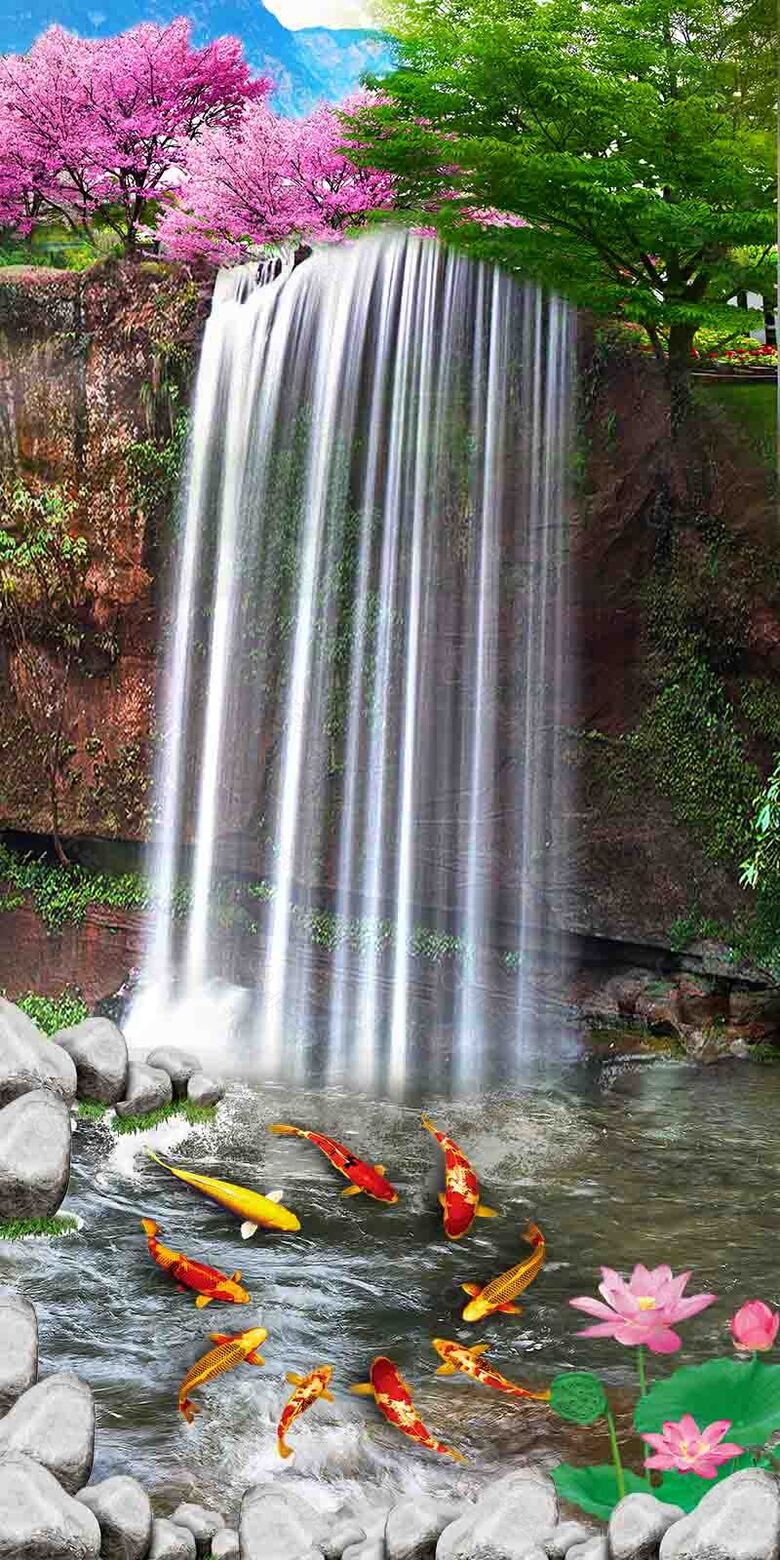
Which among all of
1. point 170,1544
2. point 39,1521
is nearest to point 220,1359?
point 170,1544

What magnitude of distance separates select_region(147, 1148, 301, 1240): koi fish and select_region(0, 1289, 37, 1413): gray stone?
163 centimetres

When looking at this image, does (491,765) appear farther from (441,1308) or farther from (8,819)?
(441,1308)

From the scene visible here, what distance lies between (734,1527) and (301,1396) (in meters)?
1.72

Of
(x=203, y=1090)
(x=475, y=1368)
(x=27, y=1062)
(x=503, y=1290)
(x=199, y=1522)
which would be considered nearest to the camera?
(x=199, y=1522)

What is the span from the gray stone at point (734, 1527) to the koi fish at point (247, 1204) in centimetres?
305

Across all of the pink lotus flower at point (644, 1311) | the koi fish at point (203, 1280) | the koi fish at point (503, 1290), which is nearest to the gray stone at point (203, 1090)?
the koi fish at point (203, 1280)

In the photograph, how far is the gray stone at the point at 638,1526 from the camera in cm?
326

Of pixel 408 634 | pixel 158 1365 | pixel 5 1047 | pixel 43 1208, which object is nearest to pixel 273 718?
pixel 408 634

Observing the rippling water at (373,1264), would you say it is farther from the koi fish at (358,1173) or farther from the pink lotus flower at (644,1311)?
the pink lotus flower at (644,1311)

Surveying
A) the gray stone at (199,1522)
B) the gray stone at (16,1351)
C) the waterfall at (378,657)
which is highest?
the waterfall at (378,657)

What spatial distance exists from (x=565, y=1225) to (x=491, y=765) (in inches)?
188

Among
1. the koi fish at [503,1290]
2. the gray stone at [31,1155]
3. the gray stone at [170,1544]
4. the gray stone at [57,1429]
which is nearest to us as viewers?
the gray stone at [170,1544]

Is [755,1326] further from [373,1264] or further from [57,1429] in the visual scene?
[373,1264]

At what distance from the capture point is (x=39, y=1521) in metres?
3.56
